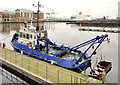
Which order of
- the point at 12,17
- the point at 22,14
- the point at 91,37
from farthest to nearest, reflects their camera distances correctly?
the point at 12,17 → the point at 22,14 → the point at 91,37

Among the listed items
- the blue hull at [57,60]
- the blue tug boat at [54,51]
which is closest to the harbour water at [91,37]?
the blue tug boat at [54,51]

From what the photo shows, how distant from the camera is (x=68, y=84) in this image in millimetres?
9195

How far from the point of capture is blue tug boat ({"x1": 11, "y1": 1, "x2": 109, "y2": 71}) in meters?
13.9

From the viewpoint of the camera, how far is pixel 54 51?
18.4 metres

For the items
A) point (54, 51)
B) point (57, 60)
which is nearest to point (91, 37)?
point (54, 51)

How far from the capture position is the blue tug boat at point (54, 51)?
45.7ft

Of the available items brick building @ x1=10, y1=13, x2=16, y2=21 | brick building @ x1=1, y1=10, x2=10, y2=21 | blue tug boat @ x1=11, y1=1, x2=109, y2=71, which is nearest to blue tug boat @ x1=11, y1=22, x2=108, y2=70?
blue tug boat @ x1=11, y1=1, x2=109, y2=71

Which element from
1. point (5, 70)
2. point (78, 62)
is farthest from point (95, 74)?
point (5, 70)

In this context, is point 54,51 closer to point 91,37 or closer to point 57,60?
point 57,60

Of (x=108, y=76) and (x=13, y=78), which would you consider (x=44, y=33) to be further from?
(x=108, y=76)

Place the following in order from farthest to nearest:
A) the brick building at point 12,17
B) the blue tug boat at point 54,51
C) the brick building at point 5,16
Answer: the brick building at point 12,17
the brick building at point 5,16
the blue tug boat at point 54,51

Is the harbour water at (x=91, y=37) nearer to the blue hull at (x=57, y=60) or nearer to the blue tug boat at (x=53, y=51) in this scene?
the blue tug boat at (x=53, y=51)

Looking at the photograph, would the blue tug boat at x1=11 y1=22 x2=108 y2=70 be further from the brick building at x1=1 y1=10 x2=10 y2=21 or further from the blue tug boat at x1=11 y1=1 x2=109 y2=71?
the brick building at x1=1 y1=10 x2=10 y2=21

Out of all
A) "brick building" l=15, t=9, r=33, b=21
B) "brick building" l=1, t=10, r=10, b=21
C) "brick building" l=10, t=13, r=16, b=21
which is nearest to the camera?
"brick building" l=1, t=10, r=10, b=21
